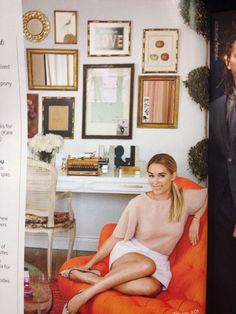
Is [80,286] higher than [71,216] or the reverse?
the reverse

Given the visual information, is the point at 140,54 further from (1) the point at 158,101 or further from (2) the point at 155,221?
(2) the point at 155,221

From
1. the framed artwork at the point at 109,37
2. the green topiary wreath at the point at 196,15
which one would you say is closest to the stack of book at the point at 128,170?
the framed artwork at the point at 109,37

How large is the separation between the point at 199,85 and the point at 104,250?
0.76 metres

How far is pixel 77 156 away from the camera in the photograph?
1.75m

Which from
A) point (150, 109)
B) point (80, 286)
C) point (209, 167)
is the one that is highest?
point (150, 109)

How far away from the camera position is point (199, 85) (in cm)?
170

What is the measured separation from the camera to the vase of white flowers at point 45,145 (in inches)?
68.9

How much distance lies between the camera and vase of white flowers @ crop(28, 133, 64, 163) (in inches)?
68.9

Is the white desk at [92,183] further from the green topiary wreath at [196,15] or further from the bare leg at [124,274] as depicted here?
the green topiary wreath at [196,15]

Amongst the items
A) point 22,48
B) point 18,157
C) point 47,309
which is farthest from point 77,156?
point 47,309

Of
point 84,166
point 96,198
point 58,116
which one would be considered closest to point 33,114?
point 58,116

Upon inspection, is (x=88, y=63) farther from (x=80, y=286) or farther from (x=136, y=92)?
(x=80, y=286)

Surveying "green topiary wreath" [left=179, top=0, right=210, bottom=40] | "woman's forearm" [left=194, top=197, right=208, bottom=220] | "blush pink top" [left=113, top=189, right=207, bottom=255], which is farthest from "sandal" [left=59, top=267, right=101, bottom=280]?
"green topiary wreath" [left=179, top=0, right=210, bottom=40]

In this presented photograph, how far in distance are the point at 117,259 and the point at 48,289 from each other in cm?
32
